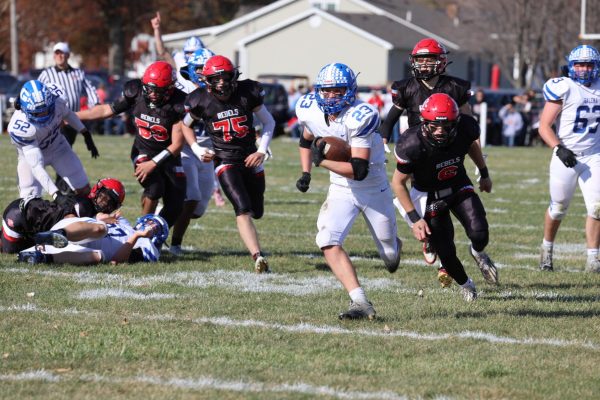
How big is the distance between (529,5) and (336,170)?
30406 mm

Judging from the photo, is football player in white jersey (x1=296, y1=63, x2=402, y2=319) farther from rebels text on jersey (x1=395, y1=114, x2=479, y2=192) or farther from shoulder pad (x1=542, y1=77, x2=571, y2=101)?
shoulder pad (x1=542, y1=77, x2=571, y2=101)

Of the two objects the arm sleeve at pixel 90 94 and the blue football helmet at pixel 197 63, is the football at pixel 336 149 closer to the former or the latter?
the blue football helmet at pixel 197 63

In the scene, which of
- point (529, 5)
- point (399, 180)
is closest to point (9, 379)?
point (399, 180)

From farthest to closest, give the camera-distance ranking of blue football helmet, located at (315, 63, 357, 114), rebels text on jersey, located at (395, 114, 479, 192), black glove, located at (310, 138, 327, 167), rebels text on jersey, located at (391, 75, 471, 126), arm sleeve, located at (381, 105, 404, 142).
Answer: arm sleeve, located at (381, 105, 404, 142)
rebels text on jersey, located at (391, 75, 471, 126)
rebels text on jersey, located at (395, 114, 479, 192)
blue football helmet, located at (315, 63, 357, 114)
black glove, located at (310, 138, 327, 167)

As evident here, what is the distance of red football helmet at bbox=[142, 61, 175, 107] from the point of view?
8625 mm

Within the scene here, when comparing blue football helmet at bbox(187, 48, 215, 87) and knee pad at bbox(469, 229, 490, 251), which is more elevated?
blue football helmet at bbox(187, 48, 215, 87)

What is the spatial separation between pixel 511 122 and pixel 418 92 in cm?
1831

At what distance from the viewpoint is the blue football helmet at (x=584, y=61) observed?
8.27m

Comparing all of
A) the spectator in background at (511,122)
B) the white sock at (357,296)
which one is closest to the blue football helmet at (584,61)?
the white sock at (357,296)

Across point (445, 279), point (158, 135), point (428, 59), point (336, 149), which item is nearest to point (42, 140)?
point (158, 135)

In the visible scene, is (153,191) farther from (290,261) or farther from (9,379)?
(9,379)

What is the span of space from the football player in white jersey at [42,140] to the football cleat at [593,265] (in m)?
3.83

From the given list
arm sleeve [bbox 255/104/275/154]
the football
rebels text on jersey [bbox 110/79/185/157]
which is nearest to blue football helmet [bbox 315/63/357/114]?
the football

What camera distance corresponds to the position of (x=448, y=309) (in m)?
6.69
